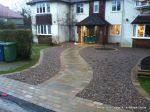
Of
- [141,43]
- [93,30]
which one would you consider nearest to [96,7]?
[93,30]

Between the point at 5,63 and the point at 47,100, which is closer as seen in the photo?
the point at 47,100

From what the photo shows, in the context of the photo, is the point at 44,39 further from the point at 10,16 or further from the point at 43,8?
the point at 10,16

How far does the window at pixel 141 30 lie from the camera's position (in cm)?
2038

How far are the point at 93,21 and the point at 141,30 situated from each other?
6.32m

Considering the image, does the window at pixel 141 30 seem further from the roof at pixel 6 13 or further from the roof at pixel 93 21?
the roof at pixel 6 13

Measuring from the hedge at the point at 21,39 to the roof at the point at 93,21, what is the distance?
12.8 metres

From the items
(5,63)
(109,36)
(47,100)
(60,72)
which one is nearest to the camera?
(47,100)

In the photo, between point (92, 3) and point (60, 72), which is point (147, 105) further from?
point (92, 3)

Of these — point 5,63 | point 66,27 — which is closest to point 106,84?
point 5,63

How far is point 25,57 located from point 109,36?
48.1 ft

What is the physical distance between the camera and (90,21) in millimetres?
24906

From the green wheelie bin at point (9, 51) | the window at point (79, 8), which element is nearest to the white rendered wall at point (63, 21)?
the window at point (79, 8)

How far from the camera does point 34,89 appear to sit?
723 cm

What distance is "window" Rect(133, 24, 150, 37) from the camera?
66.8ft
